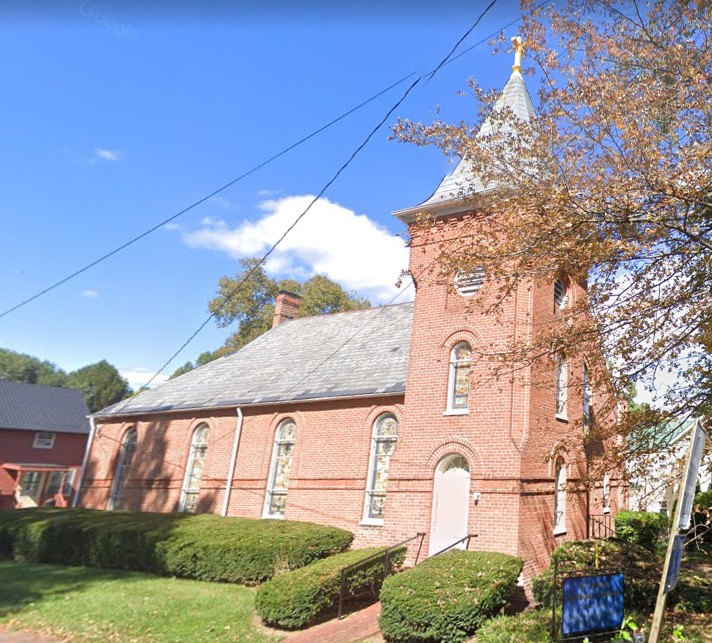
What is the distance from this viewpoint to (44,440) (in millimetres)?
37938

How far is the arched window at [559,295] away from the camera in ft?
50.4

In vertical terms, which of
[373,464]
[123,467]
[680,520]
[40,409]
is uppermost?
[40,409]

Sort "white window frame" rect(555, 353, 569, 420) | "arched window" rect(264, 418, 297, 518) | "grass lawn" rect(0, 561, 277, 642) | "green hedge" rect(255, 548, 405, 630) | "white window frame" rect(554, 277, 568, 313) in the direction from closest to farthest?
1. "grass lawn" rect(0, 561, 277, 642)
2. "green hedge" rect(255, 548, 405, 630)
3. "white window frame" rect(555, 353, 569, 420)
4. "white window frame" rect(554, 277, 568, 313)
5. "arched window" rect(264, 418, 297, 518)

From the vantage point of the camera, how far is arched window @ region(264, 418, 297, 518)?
18062 millimetres

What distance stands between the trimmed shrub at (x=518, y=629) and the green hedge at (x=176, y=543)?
5.53 metres

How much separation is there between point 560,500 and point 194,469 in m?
13.0

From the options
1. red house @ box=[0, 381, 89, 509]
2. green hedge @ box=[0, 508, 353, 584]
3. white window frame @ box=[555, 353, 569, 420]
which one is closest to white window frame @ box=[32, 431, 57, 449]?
red house @ box=[0, 381, 89, 509]

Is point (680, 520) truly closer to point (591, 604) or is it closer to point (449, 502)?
point (591, 604)

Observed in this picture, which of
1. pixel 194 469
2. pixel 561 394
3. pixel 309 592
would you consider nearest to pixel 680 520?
pixel 309 592

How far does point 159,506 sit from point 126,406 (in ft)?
17.6

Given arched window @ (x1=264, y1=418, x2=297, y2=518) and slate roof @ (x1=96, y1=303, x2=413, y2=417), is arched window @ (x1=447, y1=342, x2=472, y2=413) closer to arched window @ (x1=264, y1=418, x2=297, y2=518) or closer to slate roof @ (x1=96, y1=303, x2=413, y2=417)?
slate roof @ (x1=96, y1=303, x2=413, y2=417)

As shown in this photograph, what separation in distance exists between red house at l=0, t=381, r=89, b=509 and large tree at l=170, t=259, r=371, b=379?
12.5 metres

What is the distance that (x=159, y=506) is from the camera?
2134 cm

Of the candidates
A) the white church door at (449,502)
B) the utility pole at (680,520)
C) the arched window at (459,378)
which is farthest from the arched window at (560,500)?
the utility pole at (680,520)
